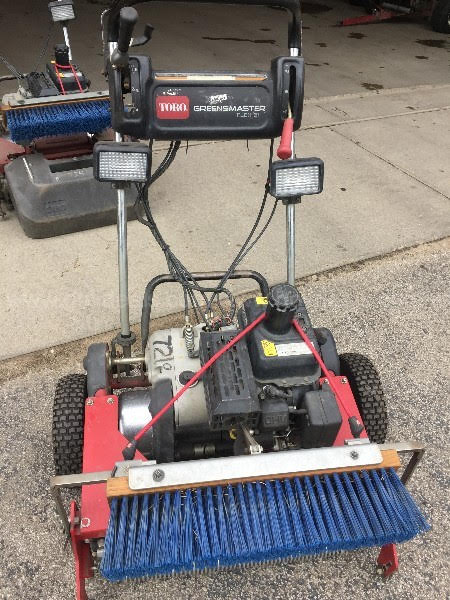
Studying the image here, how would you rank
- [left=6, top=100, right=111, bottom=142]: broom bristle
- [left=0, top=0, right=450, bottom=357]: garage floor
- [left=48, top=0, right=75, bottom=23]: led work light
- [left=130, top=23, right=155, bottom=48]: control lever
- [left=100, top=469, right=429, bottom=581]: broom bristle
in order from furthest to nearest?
[left=48, top=0, right=75, bottom=23]: led work light
[left=6, top=100, right=111, bottom=142]: broom bristle
[left=0, top=0, right=450, bottom=357]: garage floor
[left=130, top=23, right=155, bottom=48]: control lever
[left=100, top=469, right=429, bottom=581]: broom bristle

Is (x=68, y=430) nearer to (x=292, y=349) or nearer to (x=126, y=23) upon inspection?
(x=292, y=349)

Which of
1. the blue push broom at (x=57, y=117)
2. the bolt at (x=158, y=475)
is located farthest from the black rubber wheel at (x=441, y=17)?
the bolt at (x=158, y=475)

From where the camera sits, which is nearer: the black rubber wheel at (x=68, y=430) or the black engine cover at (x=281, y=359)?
the black engine cover at (x=281, y=359)

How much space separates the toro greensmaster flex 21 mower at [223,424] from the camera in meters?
1.29

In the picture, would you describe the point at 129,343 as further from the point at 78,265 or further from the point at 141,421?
the point at 78,265

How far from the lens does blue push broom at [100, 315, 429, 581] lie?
4.10 ft

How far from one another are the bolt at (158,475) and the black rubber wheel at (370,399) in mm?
826

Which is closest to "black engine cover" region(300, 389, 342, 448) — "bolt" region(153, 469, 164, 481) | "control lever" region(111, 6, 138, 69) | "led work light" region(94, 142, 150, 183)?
"bolt" region(153, 469, 164, 481)

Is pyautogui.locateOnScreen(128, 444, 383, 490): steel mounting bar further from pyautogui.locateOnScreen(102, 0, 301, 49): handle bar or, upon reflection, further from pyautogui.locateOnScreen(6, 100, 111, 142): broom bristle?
pyautogui.locateOnScreen(6, 100, 111, 142): broom bristle

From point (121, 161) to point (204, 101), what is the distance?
0.30m

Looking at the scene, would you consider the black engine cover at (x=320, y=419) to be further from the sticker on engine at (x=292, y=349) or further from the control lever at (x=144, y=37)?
the control lever at (x=144, y=37)

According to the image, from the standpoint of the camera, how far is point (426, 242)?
3.49 m

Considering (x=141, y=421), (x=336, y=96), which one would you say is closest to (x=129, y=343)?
(x=141, y=421)

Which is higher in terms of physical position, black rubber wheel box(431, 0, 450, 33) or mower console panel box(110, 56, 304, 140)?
mower console panel box(110, 56, 304, 140)
